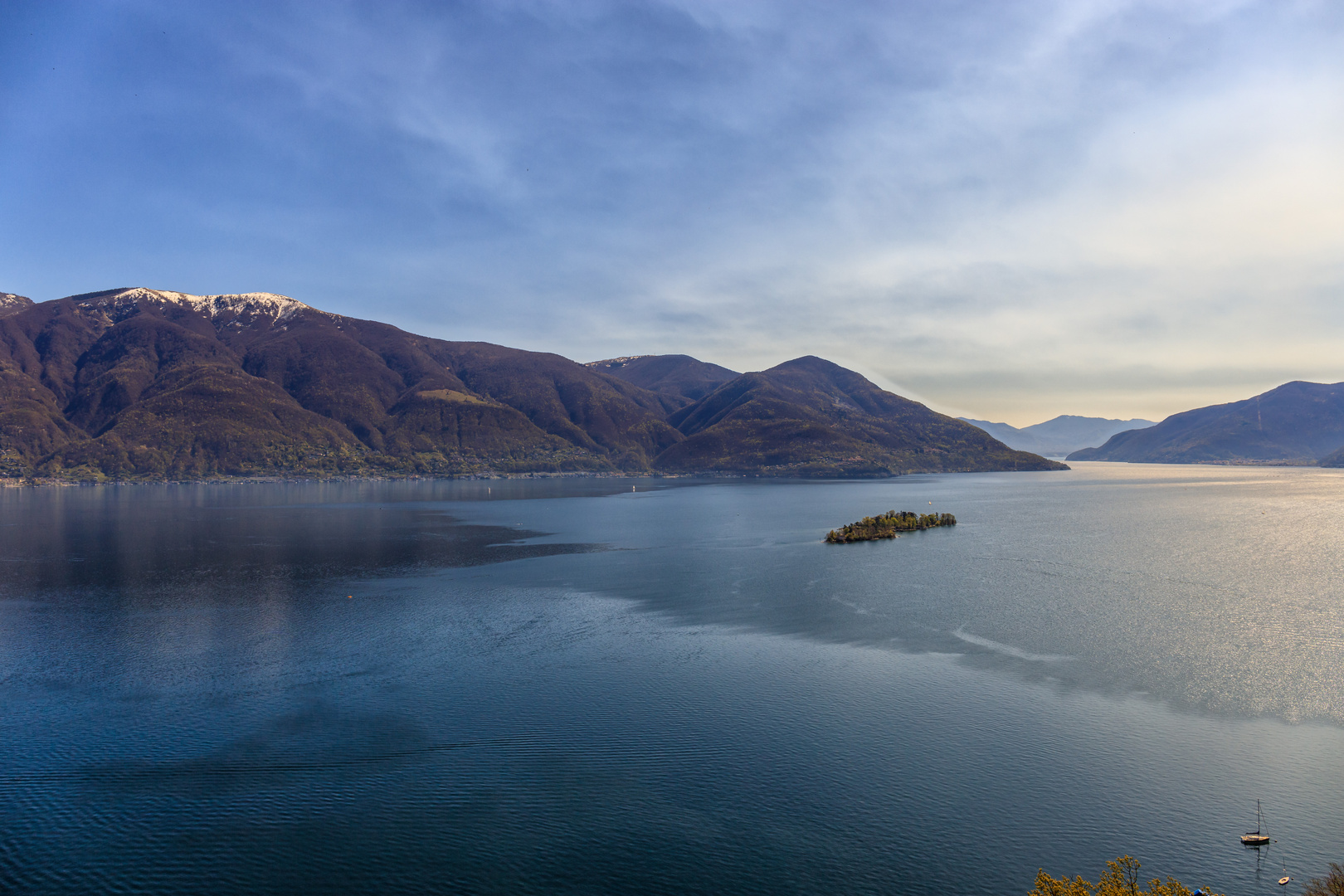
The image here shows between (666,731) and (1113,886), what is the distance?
20.8 metres

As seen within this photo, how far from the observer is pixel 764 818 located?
1108 inches

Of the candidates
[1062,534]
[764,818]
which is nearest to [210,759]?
[764,818]

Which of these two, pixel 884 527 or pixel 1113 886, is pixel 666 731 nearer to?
pixel 1113 886

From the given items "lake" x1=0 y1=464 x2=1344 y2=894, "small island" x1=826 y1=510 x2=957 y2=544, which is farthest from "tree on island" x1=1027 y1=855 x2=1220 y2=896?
"small island" x1=826 y1=510 x2=957 y2=544

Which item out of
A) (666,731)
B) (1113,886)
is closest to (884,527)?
(666,731)

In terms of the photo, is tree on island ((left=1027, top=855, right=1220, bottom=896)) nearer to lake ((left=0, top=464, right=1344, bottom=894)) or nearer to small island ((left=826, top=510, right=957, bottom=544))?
lake ((left=0, top=464, right=1344, bottom=894))

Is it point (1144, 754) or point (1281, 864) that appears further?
point (1144, 754)

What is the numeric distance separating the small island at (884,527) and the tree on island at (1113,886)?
288ft

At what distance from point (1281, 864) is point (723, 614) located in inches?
1643

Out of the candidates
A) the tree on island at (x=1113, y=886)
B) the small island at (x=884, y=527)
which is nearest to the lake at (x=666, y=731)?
the tree on island at (x=1113, y=886)

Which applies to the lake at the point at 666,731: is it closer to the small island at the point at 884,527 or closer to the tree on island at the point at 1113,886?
the tree on island at the point at 1113,886

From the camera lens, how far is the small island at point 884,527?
370ft

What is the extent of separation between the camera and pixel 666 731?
36438 millimetres

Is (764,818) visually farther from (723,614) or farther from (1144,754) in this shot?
(723,614)
